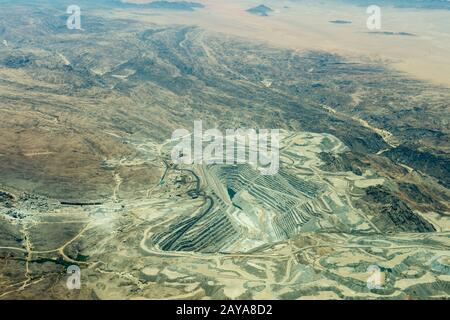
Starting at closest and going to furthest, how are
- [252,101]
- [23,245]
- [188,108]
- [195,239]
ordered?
[23,245]
[195,239]
[188,108]
[252,101]

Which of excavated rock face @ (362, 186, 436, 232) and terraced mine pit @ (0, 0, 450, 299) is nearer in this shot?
terraced mine pit @ (0, 0, 450, 299)

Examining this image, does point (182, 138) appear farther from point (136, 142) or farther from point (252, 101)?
point (252, 101)

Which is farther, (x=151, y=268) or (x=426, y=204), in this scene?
(x=426, y=204)

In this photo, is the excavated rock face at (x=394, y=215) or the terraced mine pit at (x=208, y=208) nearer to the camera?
the terraced mine pit at (x=208, y=208)

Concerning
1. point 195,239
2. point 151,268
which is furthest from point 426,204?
point 151,268

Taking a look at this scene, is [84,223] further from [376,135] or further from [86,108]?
[376,135]

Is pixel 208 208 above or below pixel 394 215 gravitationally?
above

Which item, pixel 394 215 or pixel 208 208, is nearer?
pixel 208 208

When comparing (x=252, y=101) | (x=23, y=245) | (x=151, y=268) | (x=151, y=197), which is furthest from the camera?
(x=252, y=101)
